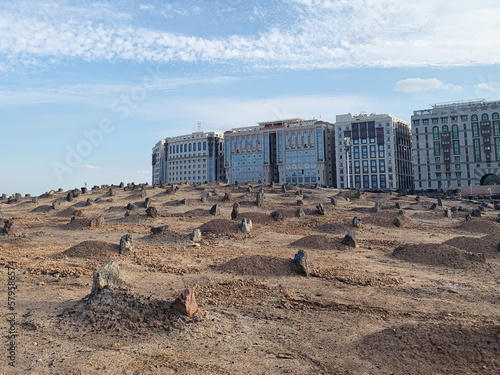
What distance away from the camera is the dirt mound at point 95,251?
1588 centimetres

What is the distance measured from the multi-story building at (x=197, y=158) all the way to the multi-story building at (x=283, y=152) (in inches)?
448

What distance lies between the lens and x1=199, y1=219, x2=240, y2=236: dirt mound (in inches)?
876

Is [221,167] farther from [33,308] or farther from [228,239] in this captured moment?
[33,308]

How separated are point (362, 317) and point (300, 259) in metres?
3.92

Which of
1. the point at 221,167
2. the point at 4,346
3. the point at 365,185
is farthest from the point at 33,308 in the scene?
the point at 221,167

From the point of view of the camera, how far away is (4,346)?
7375 mm

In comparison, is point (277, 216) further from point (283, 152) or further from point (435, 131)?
point (283, 152)

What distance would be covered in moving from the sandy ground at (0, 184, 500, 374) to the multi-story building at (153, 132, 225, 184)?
13462 cm

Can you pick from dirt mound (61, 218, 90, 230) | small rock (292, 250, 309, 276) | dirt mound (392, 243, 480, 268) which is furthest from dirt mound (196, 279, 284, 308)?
dirt mound (61, 218, 90, 230)

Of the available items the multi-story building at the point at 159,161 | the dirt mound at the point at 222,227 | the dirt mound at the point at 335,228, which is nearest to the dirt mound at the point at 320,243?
the dirt mound at the point at 335,228

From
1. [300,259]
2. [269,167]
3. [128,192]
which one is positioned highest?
[269,167]

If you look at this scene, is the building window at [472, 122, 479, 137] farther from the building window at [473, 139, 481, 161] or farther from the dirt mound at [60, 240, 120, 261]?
the dirt mound at [60, 240, 120, 261]

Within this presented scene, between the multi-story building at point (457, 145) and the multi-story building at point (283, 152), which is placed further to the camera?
the multi-story building at point (283, 152)

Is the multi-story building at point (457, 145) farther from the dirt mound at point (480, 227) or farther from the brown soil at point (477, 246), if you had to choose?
the brown soil at point (477, 246)
